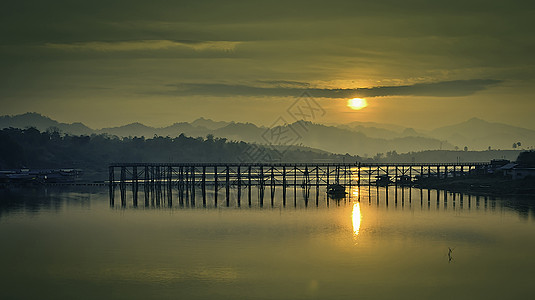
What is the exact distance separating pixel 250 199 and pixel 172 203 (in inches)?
503

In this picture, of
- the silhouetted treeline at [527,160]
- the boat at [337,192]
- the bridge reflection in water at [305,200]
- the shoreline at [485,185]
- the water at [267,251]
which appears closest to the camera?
the water at [267,251]

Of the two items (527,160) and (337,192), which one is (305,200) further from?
(527,160)

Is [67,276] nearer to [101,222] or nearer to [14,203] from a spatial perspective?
[101,222]

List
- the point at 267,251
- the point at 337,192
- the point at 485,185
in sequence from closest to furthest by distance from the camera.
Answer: the point at 267,251, the point at 337,192, the point at 485,185

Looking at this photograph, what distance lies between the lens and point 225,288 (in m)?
40.7

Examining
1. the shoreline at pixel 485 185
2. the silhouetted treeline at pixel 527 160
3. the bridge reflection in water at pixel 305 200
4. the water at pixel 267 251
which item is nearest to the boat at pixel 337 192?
the bridge reflection in water at pixel 305 200

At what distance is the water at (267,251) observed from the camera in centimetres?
4066

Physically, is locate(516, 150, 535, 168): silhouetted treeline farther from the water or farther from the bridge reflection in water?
the water

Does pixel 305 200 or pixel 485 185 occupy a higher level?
pixel 485 185

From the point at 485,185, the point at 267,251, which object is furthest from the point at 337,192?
the point at 267,251

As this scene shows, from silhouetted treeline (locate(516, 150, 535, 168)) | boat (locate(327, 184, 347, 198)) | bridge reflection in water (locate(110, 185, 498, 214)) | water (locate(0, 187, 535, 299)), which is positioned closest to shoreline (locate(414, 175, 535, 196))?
bridge reflection in water (locate(110, 185, 498, 214))

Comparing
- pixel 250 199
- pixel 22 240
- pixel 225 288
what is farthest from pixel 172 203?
pixel 225 288

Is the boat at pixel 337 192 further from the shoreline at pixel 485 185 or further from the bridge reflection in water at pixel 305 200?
the shoreline at pixel 485 185

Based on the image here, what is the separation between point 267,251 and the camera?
52.5 metres
